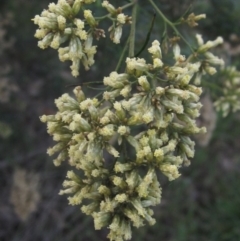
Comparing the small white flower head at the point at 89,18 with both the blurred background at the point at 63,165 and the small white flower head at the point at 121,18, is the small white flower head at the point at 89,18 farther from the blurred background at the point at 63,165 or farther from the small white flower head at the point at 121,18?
the blurred background at the point at 63,165

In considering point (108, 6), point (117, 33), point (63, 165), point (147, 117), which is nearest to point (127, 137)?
point (147, 117)

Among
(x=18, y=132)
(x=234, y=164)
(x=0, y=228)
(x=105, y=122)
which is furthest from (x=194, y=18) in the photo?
(x=234, y=164)

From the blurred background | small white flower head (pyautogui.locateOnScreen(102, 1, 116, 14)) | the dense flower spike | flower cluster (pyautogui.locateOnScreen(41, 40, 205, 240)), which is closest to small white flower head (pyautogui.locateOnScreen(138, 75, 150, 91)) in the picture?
flower cluster (pyautogui.locateOnScreen(41, 40, 205, 240))

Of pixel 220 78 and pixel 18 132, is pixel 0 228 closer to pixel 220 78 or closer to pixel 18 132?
pixel 18 132

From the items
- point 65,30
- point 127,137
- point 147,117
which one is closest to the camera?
point 147,117

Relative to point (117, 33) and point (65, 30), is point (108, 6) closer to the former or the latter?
point (117, 33)

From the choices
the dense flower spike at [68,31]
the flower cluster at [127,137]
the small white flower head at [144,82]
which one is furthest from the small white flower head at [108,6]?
the small white flower head at [144,82]
